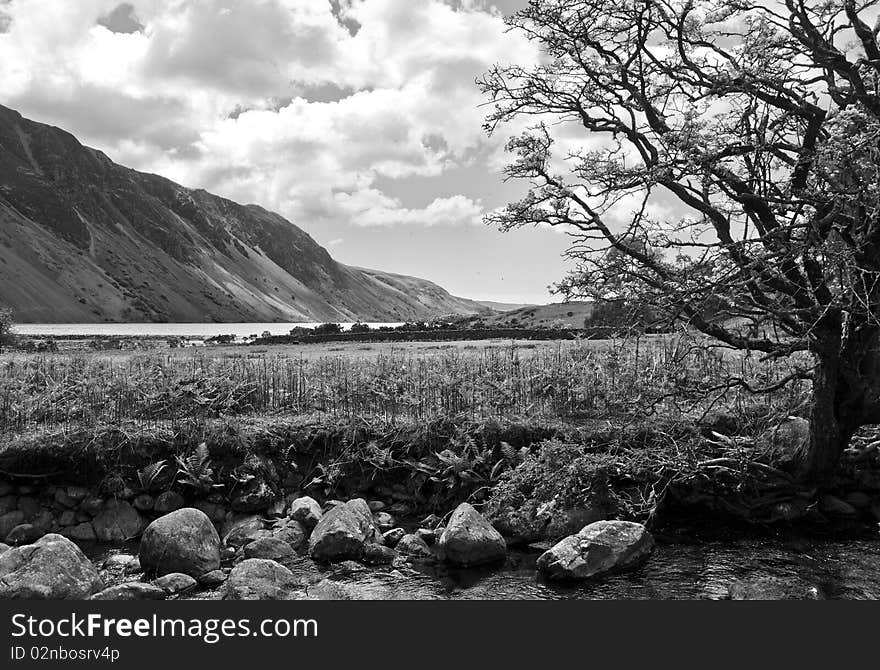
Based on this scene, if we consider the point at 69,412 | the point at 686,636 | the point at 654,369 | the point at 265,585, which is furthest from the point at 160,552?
the point at 654,369

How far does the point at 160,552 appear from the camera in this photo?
12680 mm

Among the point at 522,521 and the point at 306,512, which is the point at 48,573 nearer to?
the point at 306,512

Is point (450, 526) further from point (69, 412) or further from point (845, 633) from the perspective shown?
point (69, 412)

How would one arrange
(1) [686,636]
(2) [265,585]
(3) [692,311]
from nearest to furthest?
(1) [686,636], (2) [265,585], (3) [692,311]

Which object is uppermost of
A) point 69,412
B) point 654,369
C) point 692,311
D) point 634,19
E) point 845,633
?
point 634,19

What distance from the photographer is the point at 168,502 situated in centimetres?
1583

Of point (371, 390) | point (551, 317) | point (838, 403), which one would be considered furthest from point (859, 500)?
point (551, 317)

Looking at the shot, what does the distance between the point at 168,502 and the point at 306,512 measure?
362 centimetres

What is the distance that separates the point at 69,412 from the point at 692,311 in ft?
56.4

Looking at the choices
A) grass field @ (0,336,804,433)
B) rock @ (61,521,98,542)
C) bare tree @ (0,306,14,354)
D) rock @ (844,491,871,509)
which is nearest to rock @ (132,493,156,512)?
rock @ (61,521,98,542)

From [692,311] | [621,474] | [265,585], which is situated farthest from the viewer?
[621,474]

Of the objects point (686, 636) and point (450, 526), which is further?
point (450, 526)

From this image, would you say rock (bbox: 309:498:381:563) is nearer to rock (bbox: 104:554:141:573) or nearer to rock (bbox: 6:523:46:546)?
rock (bbox: 104:554:141:573)

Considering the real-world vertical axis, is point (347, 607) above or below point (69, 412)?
below
